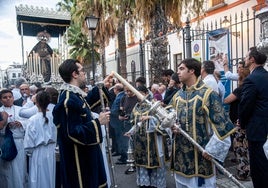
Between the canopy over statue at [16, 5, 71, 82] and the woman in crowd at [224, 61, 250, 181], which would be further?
the canopy over statue at [16, 5, 71, 82]

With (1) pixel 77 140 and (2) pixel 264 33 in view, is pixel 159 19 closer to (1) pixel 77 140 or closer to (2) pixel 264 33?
(2) pixel 264 33

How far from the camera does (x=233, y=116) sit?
16.4ft

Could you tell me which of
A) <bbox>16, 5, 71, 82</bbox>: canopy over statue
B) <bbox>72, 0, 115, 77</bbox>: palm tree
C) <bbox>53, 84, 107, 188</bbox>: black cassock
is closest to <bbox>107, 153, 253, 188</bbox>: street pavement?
<bbox>53, 84, 107, 188</bbox>: black cassock

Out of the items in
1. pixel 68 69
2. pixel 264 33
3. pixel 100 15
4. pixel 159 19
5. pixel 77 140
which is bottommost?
pixel 77 140

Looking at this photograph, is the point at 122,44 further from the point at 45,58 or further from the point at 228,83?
the point at 228,83

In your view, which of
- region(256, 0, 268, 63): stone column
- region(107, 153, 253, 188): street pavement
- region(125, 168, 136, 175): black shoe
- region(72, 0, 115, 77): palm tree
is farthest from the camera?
region(72, 0, 115, 77): palm tree

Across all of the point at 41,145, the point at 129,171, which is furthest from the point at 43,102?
the point at 129,171

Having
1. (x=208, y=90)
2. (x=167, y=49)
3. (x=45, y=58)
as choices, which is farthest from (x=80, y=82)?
(x=45, y=58)

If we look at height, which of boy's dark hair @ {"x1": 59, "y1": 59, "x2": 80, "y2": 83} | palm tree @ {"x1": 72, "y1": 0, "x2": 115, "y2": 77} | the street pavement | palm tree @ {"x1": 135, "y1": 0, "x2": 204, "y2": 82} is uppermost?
palm tree @ {"x1": 72, "y1": 0, "x2": 115, "y2": 77}

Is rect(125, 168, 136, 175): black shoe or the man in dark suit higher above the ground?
the man in dark suit

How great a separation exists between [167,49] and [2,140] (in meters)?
7.12

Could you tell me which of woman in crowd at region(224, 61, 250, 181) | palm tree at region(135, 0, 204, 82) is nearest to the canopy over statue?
palm tree at region(135, 0, 204, 82)

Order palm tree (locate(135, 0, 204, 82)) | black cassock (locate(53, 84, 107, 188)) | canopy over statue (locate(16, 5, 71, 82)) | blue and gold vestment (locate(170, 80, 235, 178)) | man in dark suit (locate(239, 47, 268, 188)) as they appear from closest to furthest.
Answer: black cassock (locate(53, 84, 107, 188)) < blue and gold vestment (locate(170, 80, 235, 178)) < man in dark suit (locate(239, 47, 268, 188)) < palm tree (locate(135, 0, 204, 82)) < canopy over statue (locate(16, 5, 71, 82))

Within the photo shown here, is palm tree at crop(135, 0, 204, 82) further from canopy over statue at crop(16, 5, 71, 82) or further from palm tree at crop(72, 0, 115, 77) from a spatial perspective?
canopy over statue at crop(16, 5, 71, 82)
